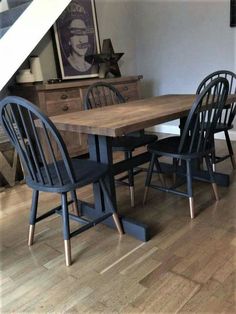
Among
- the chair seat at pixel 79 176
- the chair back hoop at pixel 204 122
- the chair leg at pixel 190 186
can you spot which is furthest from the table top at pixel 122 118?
the chair leg at pixel 190 186

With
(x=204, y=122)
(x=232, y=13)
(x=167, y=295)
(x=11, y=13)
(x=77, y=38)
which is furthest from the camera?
(x=77, y=38)

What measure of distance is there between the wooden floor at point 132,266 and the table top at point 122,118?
2.24 ft

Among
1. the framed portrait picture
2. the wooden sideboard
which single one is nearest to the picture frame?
the wooden sideboard

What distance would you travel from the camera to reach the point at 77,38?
3.77 m

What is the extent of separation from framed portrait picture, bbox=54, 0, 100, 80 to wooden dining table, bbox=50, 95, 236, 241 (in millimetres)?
1651

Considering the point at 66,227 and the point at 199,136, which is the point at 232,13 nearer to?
the point at 199,136

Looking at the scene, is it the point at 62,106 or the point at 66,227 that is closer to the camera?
the point at 66,227

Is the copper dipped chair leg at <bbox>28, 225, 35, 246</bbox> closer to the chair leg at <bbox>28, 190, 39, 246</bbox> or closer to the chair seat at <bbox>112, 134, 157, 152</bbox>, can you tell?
the chair leg at <bbox>28, 190, 39, 246</bbox>

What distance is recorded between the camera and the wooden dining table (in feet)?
5.51

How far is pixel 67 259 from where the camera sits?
170 cm

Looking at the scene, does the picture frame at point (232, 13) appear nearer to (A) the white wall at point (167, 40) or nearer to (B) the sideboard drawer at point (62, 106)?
(A) the white wall at point (167, 40)

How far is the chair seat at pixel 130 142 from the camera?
93.9 inches

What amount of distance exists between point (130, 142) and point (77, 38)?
1920 millimetres

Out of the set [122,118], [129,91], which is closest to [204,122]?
[122,118]
